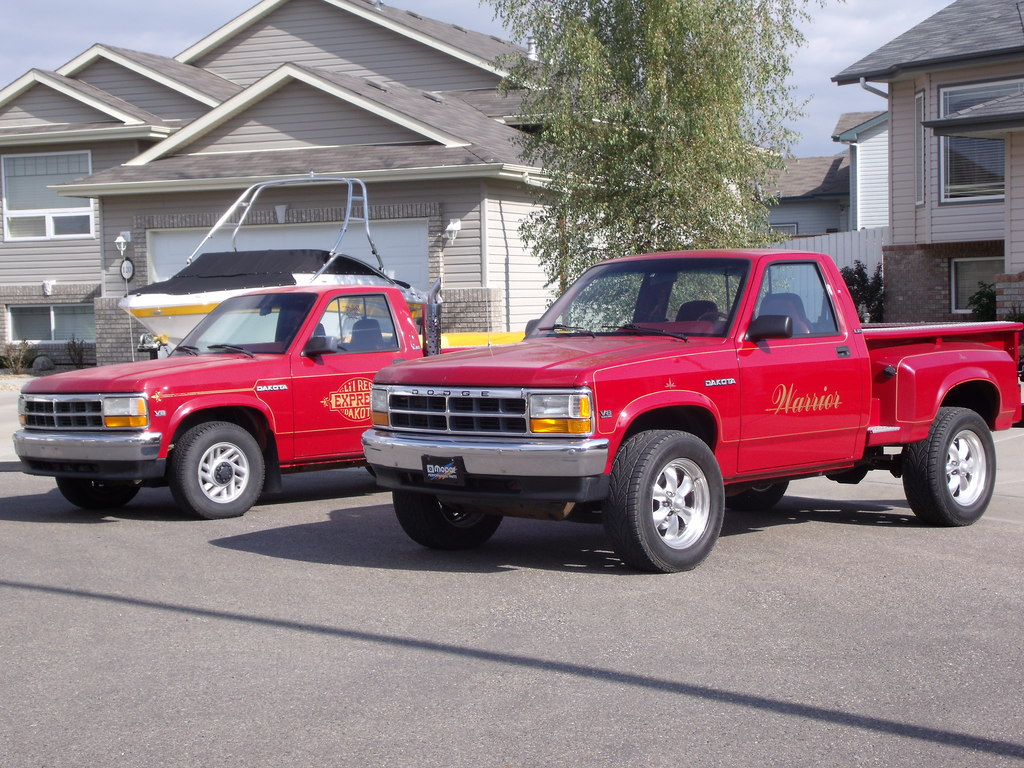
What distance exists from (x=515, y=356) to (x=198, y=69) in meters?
26.0

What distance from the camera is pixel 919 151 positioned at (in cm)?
2506

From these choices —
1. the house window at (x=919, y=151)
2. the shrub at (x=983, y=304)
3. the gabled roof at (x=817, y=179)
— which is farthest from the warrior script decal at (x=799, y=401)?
the gabled roof at (x=817, y=179)

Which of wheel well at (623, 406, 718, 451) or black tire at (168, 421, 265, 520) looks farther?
black tire at (168, 421, 265, 520)

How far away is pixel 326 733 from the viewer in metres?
4.74

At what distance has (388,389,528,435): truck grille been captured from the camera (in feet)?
23.6

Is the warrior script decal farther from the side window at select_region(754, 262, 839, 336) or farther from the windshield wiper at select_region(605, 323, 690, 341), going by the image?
the windshield wiper at select_region(605, 323, 690, 341)

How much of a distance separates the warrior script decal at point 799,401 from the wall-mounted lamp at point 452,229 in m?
14.4

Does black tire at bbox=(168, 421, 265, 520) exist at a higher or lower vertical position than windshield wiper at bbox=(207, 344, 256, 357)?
lower

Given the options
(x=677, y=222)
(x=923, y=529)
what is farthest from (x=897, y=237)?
(x=923, y=529)

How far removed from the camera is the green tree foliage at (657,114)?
17.7 meters

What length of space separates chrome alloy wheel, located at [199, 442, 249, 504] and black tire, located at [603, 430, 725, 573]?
3802 mm

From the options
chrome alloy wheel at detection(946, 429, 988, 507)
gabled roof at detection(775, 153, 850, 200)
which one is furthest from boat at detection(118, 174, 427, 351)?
gabled roof at detection(775, 153, 850, 200)

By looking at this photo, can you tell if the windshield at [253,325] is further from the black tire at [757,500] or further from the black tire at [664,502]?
the black tire at [664,502]

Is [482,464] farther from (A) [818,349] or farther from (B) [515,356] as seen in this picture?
(A) [818,349]
